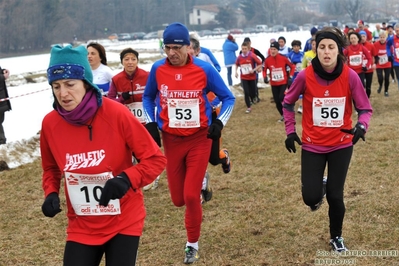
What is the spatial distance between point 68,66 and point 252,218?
3.53 metres

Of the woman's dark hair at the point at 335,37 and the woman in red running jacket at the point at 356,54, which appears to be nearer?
the woman's dark hair at the point at 335,37

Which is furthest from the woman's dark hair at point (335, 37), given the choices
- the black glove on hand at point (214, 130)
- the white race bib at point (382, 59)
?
the white race bib at point (382, 59)

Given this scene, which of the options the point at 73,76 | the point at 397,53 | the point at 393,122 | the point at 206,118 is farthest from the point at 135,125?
the point at 397,53

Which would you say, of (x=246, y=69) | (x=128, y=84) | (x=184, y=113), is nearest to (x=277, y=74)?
(x=246, y=69)

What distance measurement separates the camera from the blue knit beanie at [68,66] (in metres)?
2.99

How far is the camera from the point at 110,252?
3.11 m

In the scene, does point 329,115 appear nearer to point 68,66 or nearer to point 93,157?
point 93,157

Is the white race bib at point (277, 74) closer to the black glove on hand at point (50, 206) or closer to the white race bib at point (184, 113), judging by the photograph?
the white race bib at point (184, 113)

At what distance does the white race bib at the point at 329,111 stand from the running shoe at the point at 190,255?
5.20 feet

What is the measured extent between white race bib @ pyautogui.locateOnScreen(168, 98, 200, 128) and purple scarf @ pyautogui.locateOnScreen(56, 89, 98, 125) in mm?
1844

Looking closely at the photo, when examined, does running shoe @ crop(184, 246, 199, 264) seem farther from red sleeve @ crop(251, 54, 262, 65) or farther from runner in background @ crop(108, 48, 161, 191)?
red sleeve @ crop(251, 54, 262, 65)

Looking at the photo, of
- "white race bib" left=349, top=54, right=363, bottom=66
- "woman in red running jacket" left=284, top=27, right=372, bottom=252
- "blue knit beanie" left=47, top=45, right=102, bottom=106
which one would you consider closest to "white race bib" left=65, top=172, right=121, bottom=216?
"blue knit beanie" left=47, top=45, right=102, bottom=106

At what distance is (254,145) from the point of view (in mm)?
10008

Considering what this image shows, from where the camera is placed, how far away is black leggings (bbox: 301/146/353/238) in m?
4.58
